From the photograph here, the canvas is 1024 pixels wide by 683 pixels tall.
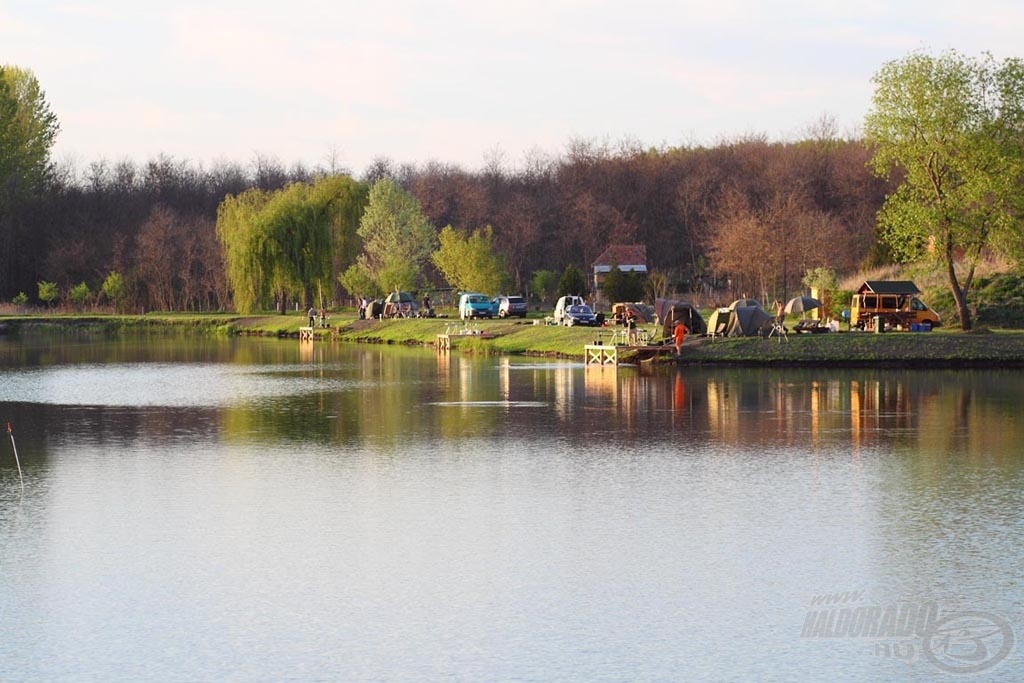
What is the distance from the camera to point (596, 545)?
1742 cm

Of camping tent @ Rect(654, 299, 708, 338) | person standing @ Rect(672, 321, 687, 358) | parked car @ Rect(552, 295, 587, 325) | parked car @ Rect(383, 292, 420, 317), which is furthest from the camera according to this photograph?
parked car @ Rect(383, 292, 420, 317)

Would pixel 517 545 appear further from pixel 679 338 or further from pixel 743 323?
pixel 743 323

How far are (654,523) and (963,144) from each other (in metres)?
43.2

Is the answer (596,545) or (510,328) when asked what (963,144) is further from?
(596,545)

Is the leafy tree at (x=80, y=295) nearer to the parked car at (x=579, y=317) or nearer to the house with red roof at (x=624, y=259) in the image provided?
the house with red roof at (x=624, y=259)

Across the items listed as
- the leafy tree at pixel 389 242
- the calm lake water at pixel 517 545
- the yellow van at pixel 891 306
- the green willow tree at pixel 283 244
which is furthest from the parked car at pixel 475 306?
the calm lake water at pixel 517 545

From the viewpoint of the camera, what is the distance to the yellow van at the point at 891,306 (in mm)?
61906

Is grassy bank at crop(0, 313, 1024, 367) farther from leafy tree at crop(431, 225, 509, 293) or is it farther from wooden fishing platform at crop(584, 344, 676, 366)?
leafy tree at crop(431, 225, 509, 293)

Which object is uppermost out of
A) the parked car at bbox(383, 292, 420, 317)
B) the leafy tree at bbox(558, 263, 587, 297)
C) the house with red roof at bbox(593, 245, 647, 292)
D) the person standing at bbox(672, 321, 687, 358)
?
the house with red roof at bbox(593, 245, 647, 292)

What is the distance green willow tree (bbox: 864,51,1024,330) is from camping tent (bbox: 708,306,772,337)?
7224mm

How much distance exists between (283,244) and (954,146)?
50.0 metres

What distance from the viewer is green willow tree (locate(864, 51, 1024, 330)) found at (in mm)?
57406

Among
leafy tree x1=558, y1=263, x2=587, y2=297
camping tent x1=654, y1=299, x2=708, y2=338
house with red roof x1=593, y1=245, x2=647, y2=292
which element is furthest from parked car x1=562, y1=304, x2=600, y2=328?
house with red roof x1=593, y1=245, x2=647, y2=292

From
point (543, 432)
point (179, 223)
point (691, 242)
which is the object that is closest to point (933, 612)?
point (543, 432)
